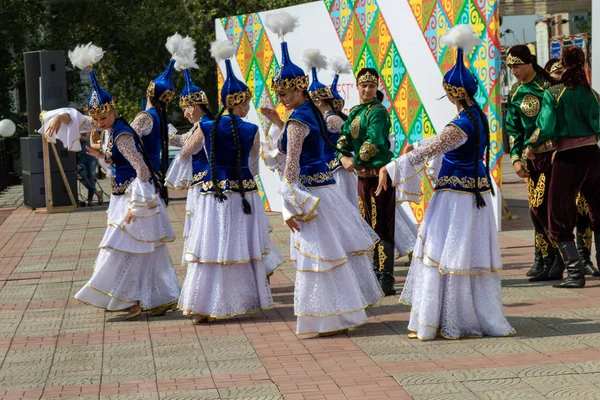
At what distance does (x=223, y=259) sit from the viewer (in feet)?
27.3

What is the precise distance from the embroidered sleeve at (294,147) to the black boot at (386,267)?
228 cm

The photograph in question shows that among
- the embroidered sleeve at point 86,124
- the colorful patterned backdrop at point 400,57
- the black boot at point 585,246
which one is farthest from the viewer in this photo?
the colorful patterned backdrop at point 400,57

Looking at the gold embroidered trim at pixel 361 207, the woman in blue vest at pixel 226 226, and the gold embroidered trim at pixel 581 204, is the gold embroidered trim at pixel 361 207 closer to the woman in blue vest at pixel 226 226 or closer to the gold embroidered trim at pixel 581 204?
the woman in blue vest at pixel 226 226

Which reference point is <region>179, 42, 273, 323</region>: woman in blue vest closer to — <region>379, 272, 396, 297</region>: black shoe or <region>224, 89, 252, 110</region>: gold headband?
<region>224, 89, 252, 110</region>: gold headband

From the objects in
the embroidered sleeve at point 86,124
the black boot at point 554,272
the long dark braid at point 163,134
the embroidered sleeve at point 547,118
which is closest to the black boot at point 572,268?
the black boot at point 554,272

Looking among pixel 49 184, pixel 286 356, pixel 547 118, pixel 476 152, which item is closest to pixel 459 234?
pixel 476 152

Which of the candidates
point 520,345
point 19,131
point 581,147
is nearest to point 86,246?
point 581,147

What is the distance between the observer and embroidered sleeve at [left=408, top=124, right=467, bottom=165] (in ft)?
23.9

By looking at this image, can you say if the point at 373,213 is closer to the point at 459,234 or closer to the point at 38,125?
the point at 459,234

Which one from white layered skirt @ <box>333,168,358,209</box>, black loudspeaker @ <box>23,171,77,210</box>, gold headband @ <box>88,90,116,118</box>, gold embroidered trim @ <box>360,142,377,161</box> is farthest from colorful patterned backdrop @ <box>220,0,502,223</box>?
gold headband @ <box>88,90,116,118</box>

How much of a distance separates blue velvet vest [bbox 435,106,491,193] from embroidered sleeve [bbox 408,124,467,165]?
12 centimetres

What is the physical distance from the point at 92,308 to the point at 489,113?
20.5 ft

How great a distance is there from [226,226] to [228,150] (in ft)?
2.01

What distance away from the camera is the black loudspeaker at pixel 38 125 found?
20250 millimetres
